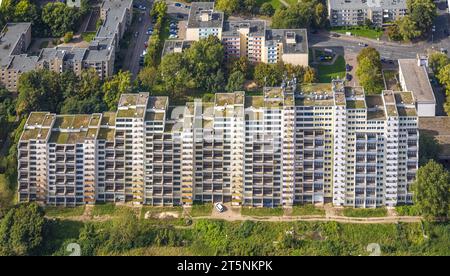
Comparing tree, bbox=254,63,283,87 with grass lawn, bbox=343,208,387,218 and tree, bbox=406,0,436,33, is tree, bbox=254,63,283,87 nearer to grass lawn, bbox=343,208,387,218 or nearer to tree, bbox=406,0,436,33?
tree, bbox=406,0,436,33

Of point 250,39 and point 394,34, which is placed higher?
point 250,39

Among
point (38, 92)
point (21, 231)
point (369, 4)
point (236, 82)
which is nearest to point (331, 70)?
point (236, 82)

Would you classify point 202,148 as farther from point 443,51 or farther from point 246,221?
point 443,51

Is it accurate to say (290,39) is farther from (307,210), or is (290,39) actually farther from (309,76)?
(307,210)

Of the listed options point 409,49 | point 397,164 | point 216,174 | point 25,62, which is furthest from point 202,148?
point 409,49

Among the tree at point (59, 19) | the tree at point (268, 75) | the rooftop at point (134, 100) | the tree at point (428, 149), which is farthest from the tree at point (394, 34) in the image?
the rooftop at point (134, 100)

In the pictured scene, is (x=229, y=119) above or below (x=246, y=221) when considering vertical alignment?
above
